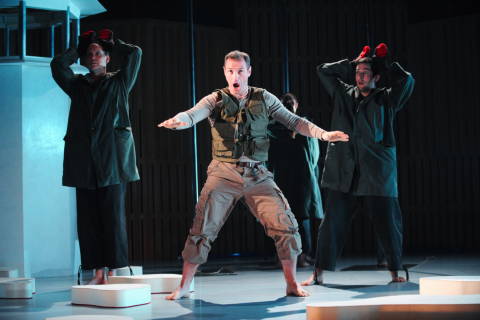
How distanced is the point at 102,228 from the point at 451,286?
2293 millimetres

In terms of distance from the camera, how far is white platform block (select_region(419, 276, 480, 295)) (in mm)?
3934

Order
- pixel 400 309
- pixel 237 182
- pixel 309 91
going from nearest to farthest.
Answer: pixel 400 309 → pixel 237 182 → pixel 309 91

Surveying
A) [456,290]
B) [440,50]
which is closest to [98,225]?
[456,290]

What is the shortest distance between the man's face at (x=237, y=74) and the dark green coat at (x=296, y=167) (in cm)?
250

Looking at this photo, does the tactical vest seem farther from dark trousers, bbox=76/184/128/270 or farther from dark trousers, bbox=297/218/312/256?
dark trousers, bbox=297/218/312/256

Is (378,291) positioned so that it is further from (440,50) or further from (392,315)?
(440,50)

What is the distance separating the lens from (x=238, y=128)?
433 cm

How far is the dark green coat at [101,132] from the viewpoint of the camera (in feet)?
15.8

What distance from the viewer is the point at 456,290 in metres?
3.96

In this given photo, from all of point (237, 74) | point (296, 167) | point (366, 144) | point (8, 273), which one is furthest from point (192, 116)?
point (296, 167)

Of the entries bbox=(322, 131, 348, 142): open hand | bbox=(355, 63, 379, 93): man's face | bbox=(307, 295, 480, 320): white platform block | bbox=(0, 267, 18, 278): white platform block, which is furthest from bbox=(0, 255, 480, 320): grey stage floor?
bbox=(355, 63, 379, 93): man's face

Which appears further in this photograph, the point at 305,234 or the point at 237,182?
the point at 305,234

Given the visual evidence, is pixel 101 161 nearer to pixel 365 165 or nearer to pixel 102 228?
pixel 102 228

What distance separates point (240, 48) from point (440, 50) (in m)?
2.32
